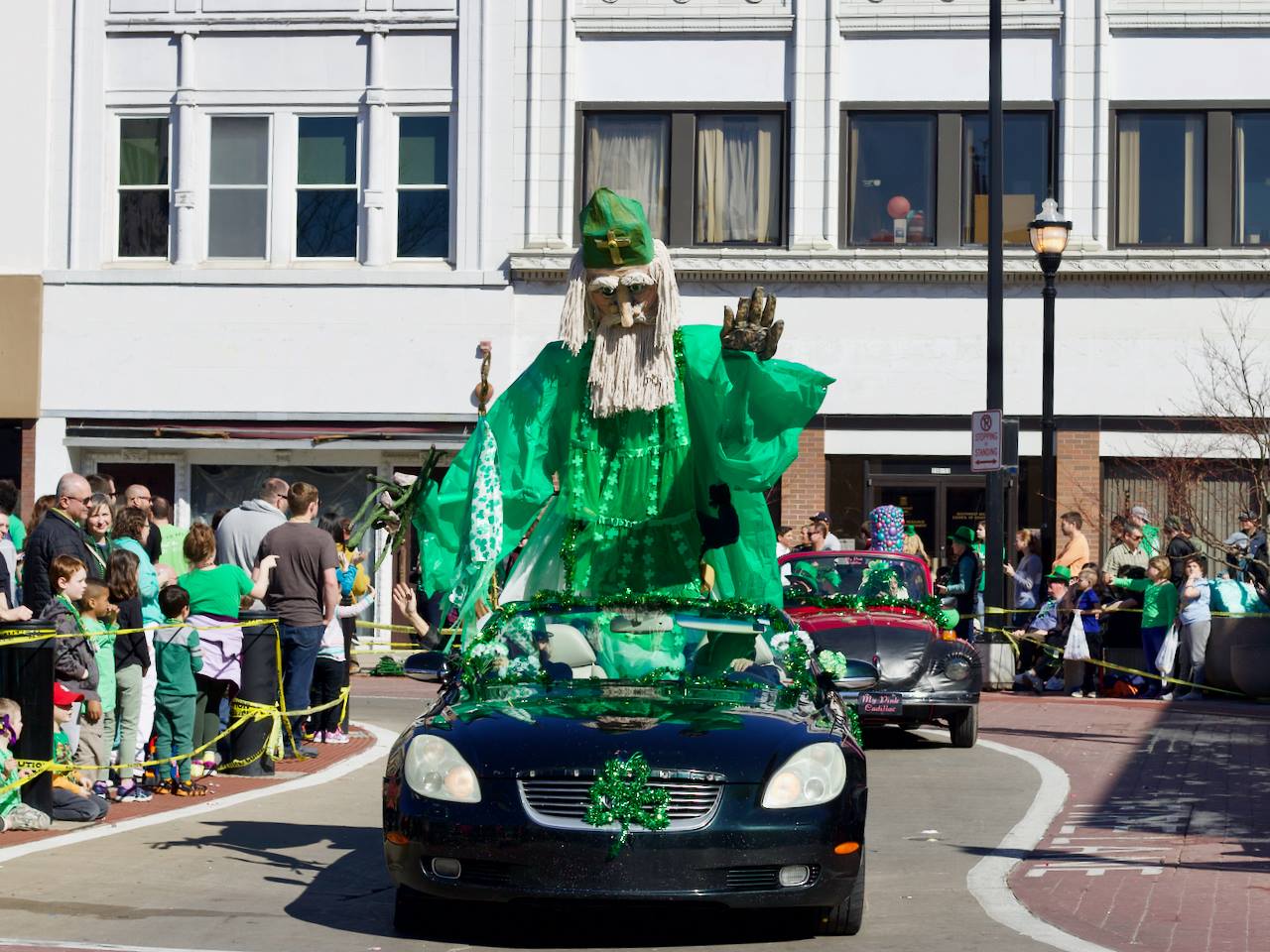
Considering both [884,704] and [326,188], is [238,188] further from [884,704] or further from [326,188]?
[884,704]

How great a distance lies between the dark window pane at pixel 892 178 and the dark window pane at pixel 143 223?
915 cm

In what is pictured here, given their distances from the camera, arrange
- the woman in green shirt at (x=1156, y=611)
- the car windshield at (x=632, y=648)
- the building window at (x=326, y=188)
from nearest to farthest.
A: the car windshield at (x=632, y=648) → the woman in green shirt at (x=1156, y=611) → the building window at (x=326, y=188)

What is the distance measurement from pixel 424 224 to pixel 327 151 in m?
1.64

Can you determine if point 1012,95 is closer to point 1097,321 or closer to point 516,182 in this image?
point 1097,321

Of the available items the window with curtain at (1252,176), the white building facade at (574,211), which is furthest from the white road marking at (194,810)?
the window with curtain at (1252,176)

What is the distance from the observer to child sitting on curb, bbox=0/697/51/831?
10375 mm

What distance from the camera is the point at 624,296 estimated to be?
9617 mm

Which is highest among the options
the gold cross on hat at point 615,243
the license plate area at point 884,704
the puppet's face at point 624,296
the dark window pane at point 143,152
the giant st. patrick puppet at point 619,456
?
the dark window pane at point 143,152

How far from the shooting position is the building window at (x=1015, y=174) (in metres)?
27.3

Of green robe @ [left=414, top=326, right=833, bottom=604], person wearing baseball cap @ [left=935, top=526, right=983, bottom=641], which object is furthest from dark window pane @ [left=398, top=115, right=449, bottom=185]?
green robe @ [left=414, top=326, right=833, bottom=604]

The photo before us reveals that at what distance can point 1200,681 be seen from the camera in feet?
68.7

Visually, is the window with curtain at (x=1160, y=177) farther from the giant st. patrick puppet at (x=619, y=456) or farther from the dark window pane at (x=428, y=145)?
the giant st. patrick puppet at (x=619, y=456)

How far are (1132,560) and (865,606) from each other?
22.3 ft

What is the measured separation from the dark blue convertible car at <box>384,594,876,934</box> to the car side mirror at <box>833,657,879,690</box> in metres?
0.48
